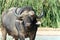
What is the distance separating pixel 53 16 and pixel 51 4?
0.86 meters

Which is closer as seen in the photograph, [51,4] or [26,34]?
[26,34]

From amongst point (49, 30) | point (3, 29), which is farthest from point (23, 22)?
point (49, 30)

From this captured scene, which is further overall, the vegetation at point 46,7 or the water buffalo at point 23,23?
the vegetation at point 46,7

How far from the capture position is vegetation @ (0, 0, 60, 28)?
18.1 meters

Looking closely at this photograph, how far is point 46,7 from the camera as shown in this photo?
18.4 metres

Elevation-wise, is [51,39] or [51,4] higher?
[51,4]

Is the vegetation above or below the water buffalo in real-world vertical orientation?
below

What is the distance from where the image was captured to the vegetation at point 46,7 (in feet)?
59.3

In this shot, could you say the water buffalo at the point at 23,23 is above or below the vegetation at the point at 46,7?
above

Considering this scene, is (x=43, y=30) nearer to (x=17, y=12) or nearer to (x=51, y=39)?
(x=51, y=39)

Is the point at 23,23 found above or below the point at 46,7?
above

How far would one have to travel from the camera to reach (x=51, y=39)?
13547 millimetres

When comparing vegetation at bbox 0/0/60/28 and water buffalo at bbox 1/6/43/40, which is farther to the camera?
vegetation at bbox 0/0/60/28

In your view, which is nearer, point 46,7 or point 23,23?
point 23,23
